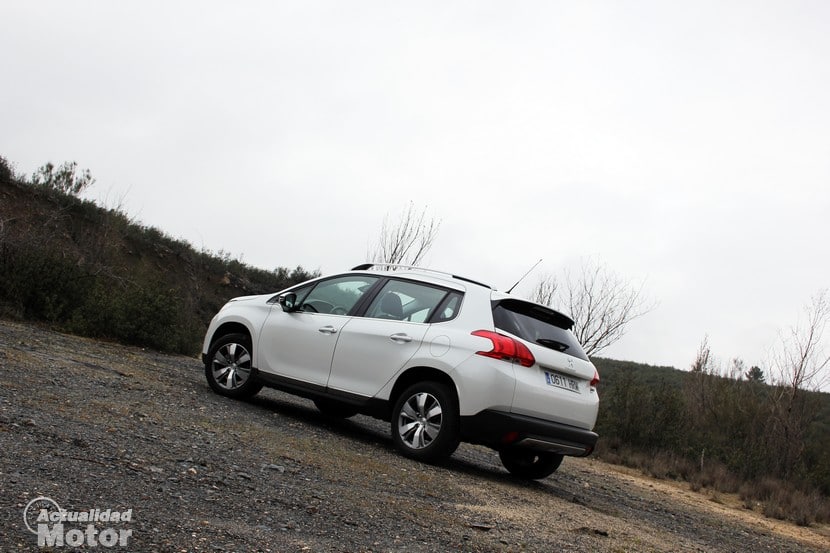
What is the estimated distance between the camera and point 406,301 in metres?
7.59

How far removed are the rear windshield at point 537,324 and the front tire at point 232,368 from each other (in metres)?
3.03

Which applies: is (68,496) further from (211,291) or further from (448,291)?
(211,291)

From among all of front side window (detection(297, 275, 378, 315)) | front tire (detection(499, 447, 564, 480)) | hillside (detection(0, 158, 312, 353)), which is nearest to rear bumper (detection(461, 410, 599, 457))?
front tire (detection(499, 447, 564, 480))

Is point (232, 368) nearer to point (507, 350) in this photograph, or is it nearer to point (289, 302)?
point (289, 302)

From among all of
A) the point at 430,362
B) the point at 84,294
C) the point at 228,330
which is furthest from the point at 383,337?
the point at 84,294

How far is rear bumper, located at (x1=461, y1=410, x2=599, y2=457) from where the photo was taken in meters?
6.52

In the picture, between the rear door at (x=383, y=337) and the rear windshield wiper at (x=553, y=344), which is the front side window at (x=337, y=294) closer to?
the rear door at (x=383, y=337)

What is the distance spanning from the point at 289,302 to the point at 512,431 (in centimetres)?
305

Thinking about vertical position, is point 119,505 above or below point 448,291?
below

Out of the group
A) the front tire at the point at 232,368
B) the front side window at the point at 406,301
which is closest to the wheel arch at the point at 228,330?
the front tire at the point at 232,368

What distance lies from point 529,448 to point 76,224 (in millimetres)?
24288

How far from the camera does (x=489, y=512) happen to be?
5324 millimetres

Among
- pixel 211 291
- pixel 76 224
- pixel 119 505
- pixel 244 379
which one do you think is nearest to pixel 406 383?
pixel 244 379

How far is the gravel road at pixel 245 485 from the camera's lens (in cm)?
363
